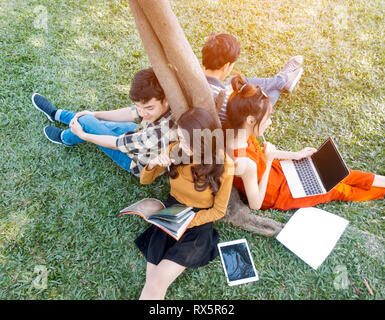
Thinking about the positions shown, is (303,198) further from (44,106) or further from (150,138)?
(44,106)

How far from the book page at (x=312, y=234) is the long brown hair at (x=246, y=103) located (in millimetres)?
1176

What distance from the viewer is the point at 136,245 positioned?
263 cm

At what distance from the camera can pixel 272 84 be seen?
3.54 metres

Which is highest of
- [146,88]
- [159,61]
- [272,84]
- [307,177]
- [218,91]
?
[159,61]

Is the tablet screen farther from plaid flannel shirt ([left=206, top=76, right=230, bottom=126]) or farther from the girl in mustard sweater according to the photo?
plaid flannel shirt ([left=206, top=76, right=230, bottom=126])

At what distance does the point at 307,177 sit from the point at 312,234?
58 cm

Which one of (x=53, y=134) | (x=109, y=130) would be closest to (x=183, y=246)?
(x=109, y=130)

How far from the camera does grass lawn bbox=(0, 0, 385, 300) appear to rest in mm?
2471

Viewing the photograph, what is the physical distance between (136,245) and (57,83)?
2627mm

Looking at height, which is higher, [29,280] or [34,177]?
[34,177]

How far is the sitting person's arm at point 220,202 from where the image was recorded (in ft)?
6.93
